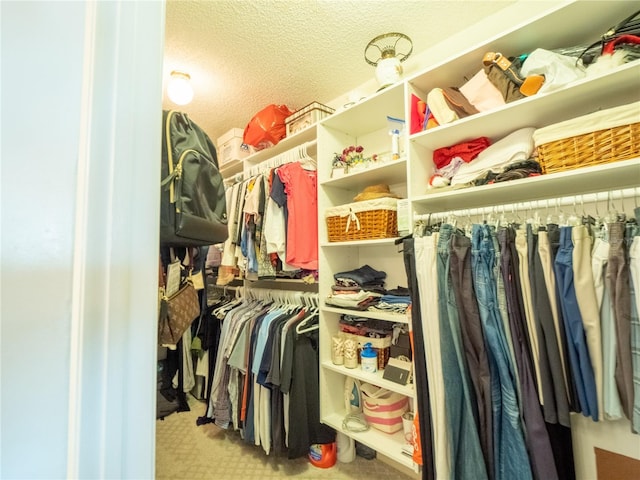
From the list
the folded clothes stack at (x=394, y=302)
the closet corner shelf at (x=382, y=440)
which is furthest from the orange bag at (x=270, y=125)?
the closet corner shelf at (x=382, y=440)

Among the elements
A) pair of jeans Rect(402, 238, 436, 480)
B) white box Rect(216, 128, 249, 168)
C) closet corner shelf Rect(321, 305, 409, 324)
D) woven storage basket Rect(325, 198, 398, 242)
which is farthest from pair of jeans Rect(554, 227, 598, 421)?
white box Rect(216, 128, 249, 168)

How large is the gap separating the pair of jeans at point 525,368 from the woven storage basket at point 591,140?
29cm

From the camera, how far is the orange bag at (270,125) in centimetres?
219

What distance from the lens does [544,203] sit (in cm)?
106

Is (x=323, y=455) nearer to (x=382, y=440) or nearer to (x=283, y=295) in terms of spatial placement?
(x=382, y=440)

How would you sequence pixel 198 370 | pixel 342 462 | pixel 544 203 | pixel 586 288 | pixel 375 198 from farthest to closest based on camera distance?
pixel 198 370 → pixel 342 462 → pixel 375 198 → pixel 544 203 → pixel 586 288

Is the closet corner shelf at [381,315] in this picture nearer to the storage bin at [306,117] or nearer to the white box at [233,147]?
the storage bin at [306,117]

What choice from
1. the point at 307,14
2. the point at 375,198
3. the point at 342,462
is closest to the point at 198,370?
the point at 342,462

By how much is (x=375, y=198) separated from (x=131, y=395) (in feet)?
4.71

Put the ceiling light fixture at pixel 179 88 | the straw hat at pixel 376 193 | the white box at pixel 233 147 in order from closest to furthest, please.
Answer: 1. the straw hat at pixel 376 193
2. the ceiling light fixture at pixel 179 88
3. the white box at pixel 233 147

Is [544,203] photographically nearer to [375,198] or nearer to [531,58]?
[531,58]

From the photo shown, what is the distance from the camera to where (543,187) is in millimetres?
1135

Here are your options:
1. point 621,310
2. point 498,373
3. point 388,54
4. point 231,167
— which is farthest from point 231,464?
point 388,54

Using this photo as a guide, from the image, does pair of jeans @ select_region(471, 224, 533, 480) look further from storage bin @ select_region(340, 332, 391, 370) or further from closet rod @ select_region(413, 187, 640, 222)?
storage bin @ select_region(340, 332, 391, 370)
